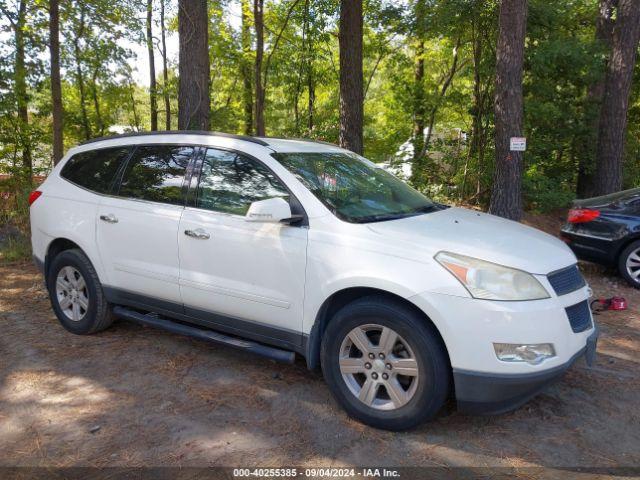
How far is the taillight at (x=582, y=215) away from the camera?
727 centimetres

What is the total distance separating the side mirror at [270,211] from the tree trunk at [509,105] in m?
6.12

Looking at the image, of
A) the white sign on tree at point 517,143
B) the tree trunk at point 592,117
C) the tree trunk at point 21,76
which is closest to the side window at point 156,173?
the white sign on tree at point 517,143

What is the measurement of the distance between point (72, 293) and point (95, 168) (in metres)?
1.19

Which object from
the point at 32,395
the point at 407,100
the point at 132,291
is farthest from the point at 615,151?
the point at 32,395

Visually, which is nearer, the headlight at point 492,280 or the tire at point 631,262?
the headlight at point 492,280

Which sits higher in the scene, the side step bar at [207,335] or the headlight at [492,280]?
the headlight at [492,280]

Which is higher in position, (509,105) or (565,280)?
(509,105)

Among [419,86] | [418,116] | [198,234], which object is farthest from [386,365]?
[419,86]

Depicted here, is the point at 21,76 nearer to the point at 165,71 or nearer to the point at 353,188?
the point at 165,71

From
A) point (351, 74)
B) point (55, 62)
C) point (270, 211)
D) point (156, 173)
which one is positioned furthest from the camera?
point (55, 62)

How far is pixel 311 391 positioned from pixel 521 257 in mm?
1779

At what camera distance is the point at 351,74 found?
9805 mm

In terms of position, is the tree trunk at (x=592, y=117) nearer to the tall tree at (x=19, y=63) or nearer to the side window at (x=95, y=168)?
the side window at (x=95, y=168)

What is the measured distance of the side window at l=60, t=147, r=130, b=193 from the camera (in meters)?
4.86
